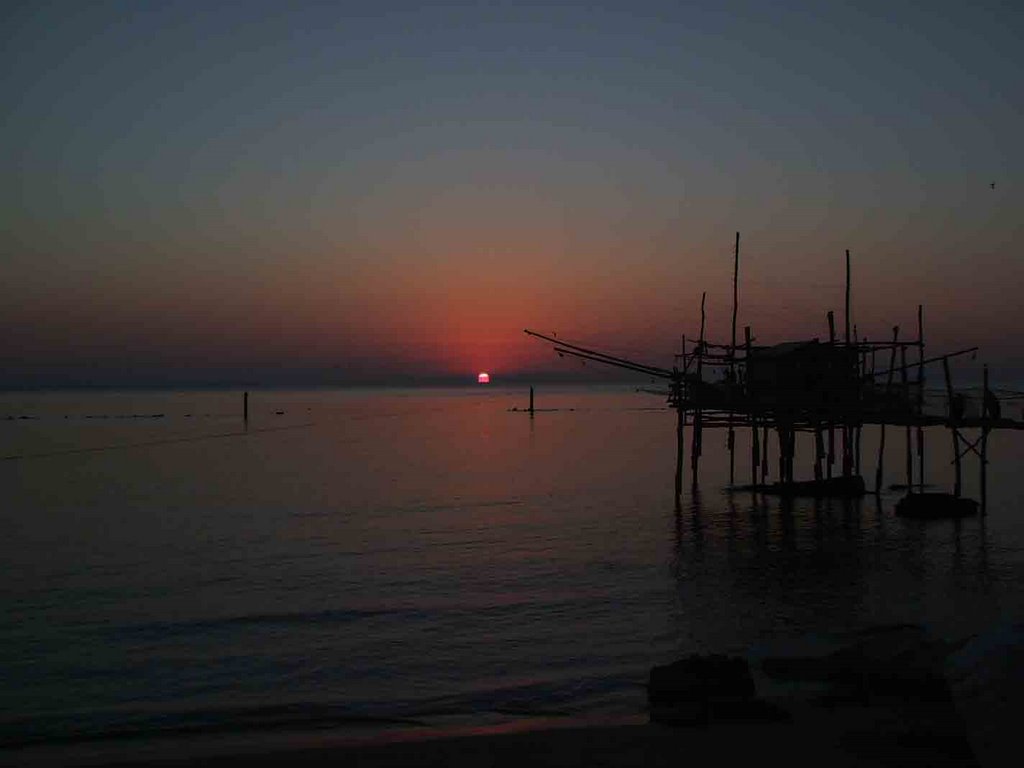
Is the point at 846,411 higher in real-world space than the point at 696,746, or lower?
higher

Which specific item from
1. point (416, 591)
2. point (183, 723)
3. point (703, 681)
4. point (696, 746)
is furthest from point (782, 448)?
point (183, 723)

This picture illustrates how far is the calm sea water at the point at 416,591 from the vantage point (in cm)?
1180

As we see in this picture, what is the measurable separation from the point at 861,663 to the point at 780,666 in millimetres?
1195

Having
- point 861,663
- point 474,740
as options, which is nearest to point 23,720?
point 474,740

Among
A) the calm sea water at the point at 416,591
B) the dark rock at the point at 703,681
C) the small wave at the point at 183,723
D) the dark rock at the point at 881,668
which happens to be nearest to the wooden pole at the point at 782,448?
the calm sea water at the point at 416,591

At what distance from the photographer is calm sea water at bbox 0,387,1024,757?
11.8 meters

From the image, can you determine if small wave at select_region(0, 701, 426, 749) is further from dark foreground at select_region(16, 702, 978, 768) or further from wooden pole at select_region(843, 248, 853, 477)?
wooden pole at select_region(843, 248, 853, 477)

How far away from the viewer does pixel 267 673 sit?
503 inches

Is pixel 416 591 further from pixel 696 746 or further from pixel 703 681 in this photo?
pixel 696 746

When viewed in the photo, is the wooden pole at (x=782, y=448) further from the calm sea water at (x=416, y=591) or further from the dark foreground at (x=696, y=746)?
the dark foreground at (x=696, y=746)

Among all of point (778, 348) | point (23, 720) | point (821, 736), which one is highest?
point (778, 348)

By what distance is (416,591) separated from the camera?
18.0m

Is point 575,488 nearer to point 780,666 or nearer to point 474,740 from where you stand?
point 780,666

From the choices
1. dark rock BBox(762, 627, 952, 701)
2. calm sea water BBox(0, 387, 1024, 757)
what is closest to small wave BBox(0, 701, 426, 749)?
calm sea water BBox(0, 387, 1024, 757)
